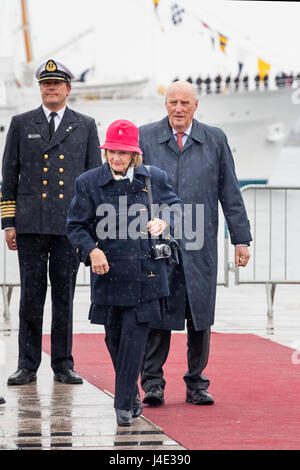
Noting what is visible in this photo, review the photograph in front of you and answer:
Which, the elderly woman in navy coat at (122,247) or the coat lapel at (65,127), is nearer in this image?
the elderly woman in navy coat at (122,247)

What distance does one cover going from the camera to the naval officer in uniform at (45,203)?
234 inches

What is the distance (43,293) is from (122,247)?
1504 mm

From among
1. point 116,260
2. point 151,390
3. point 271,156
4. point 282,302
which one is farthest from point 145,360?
point 271,156

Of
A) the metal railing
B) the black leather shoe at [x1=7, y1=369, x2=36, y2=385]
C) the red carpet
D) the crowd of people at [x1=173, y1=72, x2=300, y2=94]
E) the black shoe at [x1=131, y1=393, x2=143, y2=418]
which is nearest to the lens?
the red carpet

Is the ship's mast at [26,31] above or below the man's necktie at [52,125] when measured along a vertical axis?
above

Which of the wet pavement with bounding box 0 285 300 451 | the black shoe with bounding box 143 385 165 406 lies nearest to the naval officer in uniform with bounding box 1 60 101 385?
the wet pavement with bounding box 0 285 300 451

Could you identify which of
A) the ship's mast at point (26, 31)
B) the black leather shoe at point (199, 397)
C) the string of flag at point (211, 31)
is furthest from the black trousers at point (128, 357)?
the ship's mast at point (26, 31)

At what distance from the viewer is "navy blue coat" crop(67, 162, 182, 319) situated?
4668mm

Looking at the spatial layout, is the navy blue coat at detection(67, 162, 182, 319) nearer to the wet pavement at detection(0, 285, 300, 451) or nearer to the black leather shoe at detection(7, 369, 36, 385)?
the wet pavement at detection(0, 285, 300, 451)

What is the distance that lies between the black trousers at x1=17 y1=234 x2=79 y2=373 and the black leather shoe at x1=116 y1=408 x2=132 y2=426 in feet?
4.57

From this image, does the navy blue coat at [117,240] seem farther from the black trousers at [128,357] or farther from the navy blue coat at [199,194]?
the navy blue coat at [199,194]

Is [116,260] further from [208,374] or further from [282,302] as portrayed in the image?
[282,302]

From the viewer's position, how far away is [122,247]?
468cm

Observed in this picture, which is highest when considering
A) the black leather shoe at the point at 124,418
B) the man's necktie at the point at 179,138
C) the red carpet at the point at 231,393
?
the man's necktie at the point at 179,138
